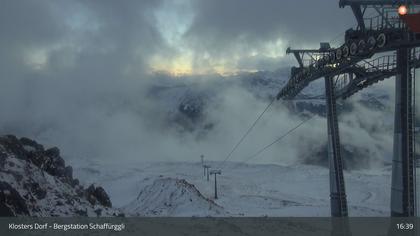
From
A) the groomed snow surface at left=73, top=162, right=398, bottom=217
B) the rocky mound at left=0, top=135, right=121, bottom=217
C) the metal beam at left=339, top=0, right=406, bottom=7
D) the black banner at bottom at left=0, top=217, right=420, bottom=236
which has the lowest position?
the groomed snow surface at left=73, top=162, right=398, bottom=217

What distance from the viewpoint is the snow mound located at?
62.1m

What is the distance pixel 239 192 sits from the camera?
317 feet

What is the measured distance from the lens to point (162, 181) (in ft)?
263

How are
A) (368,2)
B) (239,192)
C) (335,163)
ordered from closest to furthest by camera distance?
(368,2) → (335,163) → (239,192)

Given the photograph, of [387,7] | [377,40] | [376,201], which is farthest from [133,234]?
[376,201]

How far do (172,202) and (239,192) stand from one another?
30.2 metres

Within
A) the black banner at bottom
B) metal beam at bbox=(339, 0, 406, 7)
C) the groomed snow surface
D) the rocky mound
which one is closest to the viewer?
the black banner at bottom

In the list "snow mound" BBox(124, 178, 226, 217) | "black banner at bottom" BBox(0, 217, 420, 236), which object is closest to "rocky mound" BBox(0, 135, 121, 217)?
"black banner at bottom" BBox(0, 217, 420, 236)

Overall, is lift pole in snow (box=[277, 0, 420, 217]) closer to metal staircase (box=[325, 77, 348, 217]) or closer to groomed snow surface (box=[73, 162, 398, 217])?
metal staircase (box=[325, 77, 348, 217])

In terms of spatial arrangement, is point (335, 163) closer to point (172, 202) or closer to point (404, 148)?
point (404, 148)

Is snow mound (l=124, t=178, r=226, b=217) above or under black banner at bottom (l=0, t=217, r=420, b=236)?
under

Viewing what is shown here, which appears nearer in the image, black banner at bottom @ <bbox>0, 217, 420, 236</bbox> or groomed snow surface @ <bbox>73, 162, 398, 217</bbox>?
black banner at bottom @ <bbox>0, 217, 420, 236</bbox>

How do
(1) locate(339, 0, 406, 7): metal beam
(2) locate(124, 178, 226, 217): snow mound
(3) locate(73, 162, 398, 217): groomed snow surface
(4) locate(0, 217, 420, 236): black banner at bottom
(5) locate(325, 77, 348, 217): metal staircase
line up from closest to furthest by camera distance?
(4) locate(0, 217, 420, 236): black banner at bottom, (1) locate(339, 0, 406, 7): metal beam, (5) locate(325, 77, 348, 217): metal staircase, (2) locate(124, 178, 226, 217): snow mound, (3) locate(73, 162, 398, 217): groomed snow surface

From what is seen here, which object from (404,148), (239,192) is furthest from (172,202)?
(404,148)
